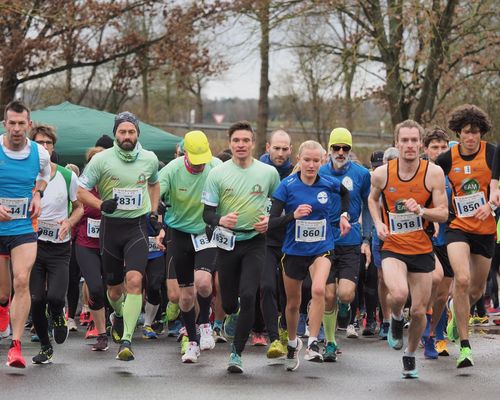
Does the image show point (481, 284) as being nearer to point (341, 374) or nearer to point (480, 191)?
point (480, 191)

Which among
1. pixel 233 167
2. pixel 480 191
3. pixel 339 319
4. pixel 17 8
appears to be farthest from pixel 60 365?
pixel 17 8

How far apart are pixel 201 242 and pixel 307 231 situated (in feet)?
4.05

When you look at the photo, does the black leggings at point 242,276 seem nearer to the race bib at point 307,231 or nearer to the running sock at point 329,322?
the race bib at point 307,231

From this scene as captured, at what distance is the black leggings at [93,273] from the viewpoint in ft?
37.9

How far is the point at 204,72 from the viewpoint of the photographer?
2870 centimetres

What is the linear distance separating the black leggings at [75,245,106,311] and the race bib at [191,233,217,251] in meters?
1.09

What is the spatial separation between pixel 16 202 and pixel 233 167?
1897 millimetres

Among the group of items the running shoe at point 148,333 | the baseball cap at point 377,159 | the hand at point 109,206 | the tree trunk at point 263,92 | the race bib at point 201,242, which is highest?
the tree trunk at point 263,92

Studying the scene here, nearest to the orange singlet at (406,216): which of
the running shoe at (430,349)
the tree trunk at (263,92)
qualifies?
the running shoe at (430,349)

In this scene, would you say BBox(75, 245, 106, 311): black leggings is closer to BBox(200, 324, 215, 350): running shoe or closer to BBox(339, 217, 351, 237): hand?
BBox(200, 324, 215, 350): running shoe

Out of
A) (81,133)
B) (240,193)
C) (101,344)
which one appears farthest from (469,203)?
(81,133)

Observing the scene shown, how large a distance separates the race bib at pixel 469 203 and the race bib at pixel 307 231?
51.7 inches

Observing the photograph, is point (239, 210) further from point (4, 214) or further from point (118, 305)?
point (4, 214)

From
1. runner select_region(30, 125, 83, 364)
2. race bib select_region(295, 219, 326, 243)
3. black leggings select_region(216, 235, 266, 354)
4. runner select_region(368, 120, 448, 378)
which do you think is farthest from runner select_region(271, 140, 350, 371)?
runner select_region(30, 125, 83, 364)
